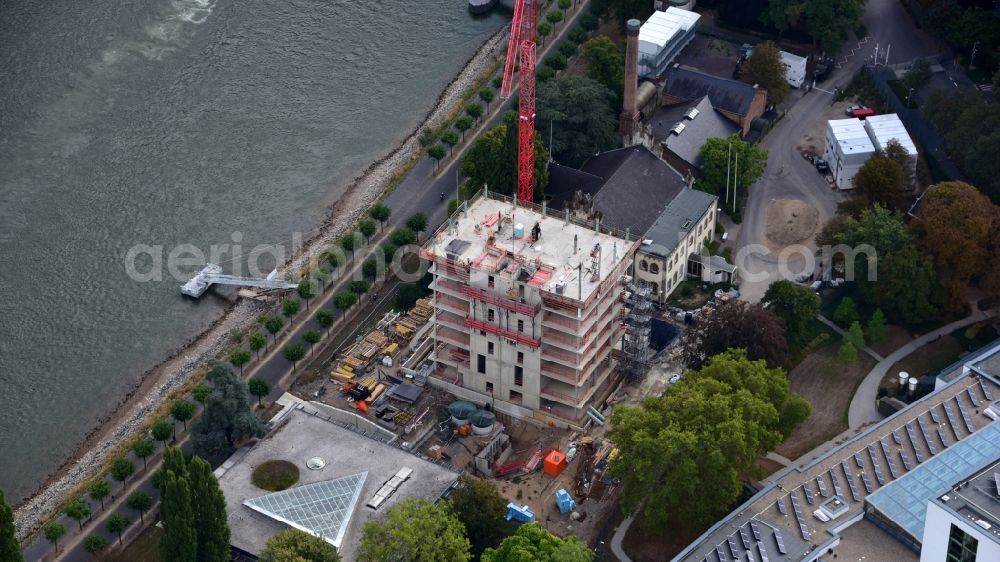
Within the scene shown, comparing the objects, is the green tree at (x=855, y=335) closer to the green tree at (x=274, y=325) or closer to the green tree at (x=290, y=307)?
the green tree at (x=290, y=307)

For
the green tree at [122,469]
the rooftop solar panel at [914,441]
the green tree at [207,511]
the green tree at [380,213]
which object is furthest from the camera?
the green tree at [380,213]

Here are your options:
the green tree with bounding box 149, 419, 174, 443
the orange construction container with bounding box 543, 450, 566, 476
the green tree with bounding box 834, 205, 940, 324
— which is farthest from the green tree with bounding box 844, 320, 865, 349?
the green tree with bounding box 149, 419, 174, 443

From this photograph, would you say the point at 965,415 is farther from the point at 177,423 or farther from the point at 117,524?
the point at 117,524

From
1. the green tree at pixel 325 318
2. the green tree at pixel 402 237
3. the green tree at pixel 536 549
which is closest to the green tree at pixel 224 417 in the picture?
the green tree at pixel 325 318

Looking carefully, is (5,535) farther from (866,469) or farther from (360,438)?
(866,469)

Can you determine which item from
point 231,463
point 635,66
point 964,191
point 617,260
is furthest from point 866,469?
point 635,66

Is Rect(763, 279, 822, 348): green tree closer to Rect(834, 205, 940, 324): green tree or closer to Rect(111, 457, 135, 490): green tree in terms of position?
Rect(834, 205, 940, 324): green tree

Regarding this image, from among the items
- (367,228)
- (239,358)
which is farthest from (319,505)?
(367,228)
